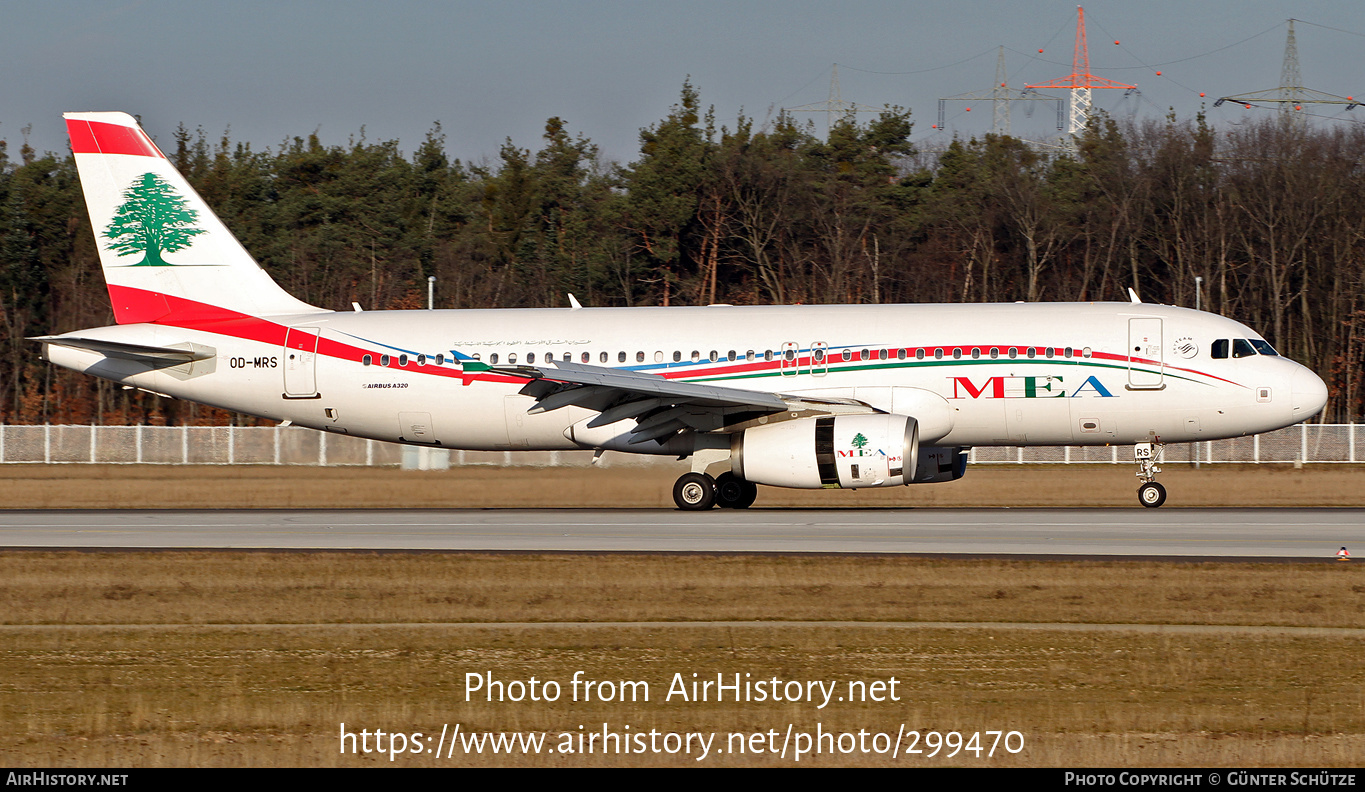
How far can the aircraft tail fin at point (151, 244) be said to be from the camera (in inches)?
1080

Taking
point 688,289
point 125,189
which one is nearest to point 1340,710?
point 125,189

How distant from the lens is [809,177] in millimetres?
67375

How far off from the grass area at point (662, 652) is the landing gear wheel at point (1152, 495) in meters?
8.80

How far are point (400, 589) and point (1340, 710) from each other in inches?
381

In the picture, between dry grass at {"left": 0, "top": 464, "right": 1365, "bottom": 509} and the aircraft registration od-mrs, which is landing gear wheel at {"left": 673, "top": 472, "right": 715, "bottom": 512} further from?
dry grass at {"left": 0, "top": 464, "right": 1365, "bottom": 509}

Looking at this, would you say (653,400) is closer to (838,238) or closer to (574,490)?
(574,490)

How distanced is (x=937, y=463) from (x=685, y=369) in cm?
501

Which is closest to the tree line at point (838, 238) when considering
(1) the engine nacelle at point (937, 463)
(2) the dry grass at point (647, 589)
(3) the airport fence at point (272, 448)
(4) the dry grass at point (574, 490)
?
(3) the airport fence at point (272, 448)

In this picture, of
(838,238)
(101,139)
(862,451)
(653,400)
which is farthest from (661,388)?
(838,238)

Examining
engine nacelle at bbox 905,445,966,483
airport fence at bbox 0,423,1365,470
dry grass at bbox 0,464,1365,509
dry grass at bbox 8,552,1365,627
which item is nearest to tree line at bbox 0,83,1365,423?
airport fence at bbox 0,423,1365,470

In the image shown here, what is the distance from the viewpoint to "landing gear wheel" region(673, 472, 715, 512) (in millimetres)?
25172

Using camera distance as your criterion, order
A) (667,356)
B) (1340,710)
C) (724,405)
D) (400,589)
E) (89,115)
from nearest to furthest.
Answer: (1340,710), (400,589), (724,405), (667,356), (89,115)

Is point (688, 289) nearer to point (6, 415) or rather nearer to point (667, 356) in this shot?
point (6, 415)

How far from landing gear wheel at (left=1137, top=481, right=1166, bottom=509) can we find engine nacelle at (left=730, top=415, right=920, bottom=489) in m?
4.44
